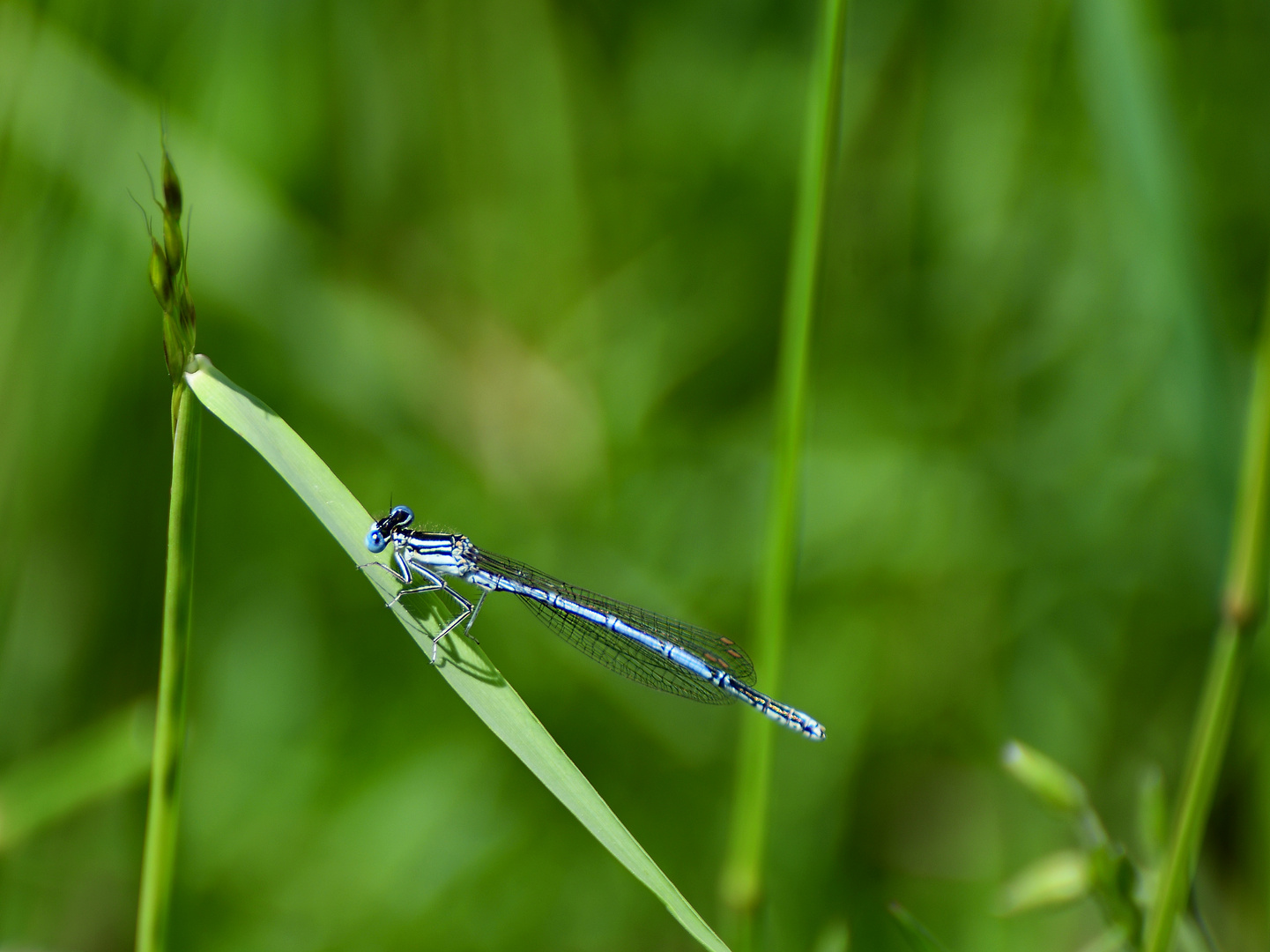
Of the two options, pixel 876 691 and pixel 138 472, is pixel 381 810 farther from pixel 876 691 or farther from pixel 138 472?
pixel 876 691

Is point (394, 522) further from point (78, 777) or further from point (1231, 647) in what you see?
point (1231, 647)

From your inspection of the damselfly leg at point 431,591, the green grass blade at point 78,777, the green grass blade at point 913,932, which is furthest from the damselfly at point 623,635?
the green grass blade at point 913,932

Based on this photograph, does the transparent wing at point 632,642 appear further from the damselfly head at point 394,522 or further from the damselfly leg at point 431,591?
the damselfly leg at point 431,591

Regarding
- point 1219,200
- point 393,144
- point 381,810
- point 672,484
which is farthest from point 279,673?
Result: point 1219,200

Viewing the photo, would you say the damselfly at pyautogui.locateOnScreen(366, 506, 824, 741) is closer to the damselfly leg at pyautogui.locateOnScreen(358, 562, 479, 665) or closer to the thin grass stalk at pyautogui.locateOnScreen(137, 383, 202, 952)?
the damselfly leg at pyautogui.locateOnScreen(358, 562, 479, 665)

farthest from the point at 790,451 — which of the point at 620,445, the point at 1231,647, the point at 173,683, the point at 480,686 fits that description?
the point at 620,445

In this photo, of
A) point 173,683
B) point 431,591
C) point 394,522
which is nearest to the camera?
point 173,683
